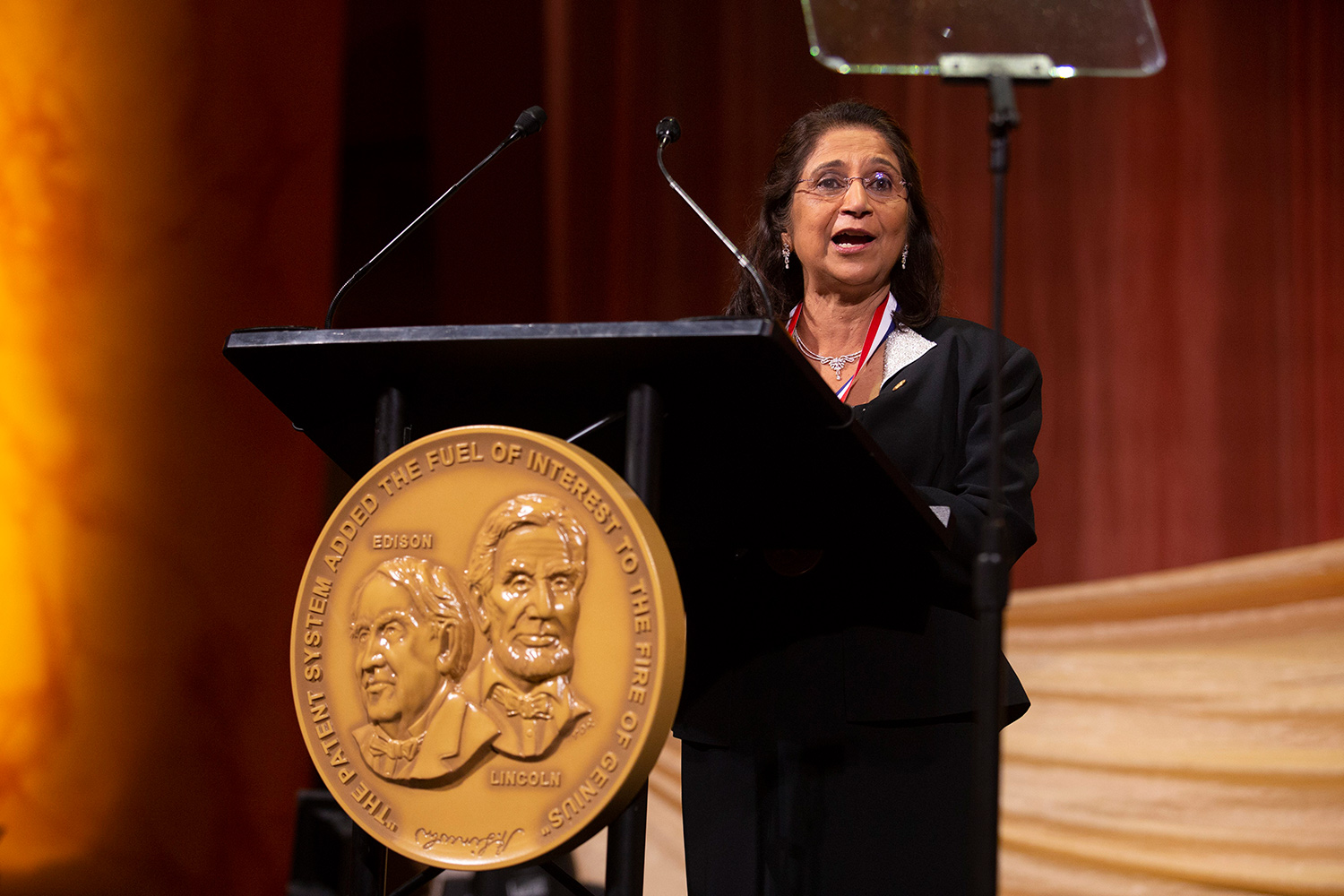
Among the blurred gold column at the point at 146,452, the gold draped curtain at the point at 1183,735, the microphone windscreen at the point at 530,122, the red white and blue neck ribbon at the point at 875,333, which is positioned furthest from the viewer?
the gold draped curtain at the point at 1183,735

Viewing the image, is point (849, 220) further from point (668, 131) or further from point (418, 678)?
point (418, 678)

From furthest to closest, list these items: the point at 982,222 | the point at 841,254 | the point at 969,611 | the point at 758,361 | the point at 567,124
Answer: the point at 982,222
the point at 567,124
the point at 841,254
the point at 969,611
the point at 758,361

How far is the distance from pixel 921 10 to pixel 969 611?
24.7 inches

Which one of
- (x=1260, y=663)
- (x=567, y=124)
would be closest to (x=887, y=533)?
(x=1260, y=663)

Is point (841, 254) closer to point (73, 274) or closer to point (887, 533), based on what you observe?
point (887, 533)

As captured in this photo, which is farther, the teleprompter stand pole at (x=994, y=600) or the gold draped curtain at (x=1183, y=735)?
the gold draped curtain at (x=1183, y=735)

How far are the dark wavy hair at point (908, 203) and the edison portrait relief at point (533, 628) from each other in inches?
29.8

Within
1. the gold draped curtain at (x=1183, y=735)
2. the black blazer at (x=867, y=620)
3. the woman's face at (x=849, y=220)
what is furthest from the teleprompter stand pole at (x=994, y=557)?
the gold draped curtain at (x=1183, y=735)

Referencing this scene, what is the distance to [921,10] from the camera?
117 cm

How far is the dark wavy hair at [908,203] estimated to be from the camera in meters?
1.70

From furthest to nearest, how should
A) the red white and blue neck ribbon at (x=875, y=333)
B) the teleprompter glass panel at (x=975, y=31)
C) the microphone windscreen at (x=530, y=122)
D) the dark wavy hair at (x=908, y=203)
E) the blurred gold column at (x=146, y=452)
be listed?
the blurred gold column at (x=146, y=452)
the dark wavy hair at (x=908, y=203)
the red white and blue neck ribbon at (x=875, y=333)
the microphone windscreen at (x=530, y=122)
the teleprompter glass panel at (x=975, y=31)

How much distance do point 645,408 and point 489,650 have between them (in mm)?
229

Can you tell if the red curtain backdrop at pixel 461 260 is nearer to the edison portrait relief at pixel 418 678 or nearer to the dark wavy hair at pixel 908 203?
the dark wavy hair at pixel 908 203
